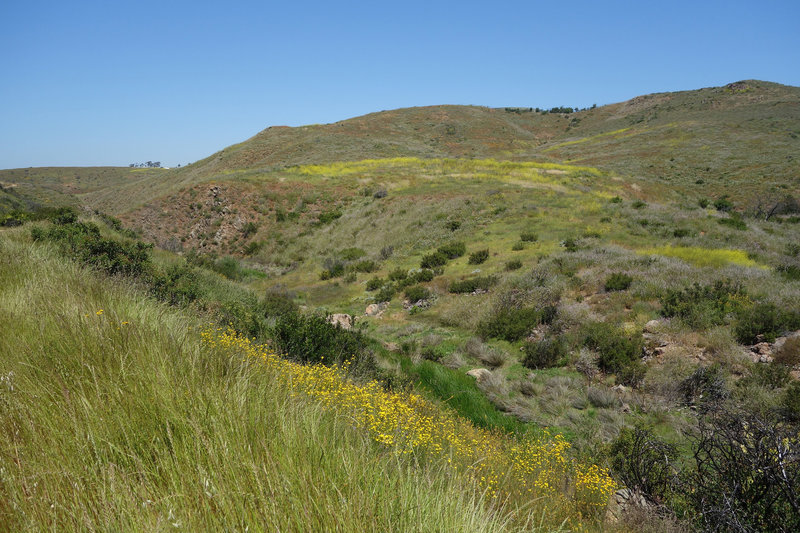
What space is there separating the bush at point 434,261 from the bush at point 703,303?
827 cm

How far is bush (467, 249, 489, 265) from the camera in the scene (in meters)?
15.4

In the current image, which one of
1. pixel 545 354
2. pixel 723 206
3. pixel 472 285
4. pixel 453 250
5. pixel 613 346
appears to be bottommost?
pixel 545 354

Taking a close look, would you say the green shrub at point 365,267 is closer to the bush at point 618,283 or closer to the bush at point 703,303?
the bush at point 618,283

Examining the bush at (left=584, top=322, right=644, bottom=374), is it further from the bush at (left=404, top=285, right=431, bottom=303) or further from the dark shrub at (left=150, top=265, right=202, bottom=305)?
the dark shrub at (left=150, top=265, right=202, bottom=305)

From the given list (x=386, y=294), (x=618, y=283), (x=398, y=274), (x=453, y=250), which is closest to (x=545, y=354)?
(x=618, y=283)

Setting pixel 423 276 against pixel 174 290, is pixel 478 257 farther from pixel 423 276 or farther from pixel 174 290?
pixel 174 290

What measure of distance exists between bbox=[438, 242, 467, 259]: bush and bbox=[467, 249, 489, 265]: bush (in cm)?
108

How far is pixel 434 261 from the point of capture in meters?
16.3

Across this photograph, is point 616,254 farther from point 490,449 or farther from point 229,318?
point 229,318

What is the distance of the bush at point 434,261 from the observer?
1614 cm

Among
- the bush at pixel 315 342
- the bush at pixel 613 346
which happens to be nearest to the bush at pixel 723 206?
the bush at pixel 613 346

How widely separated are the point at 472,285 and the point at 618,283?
4.24m

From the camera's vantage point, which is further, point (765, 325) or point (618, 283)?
point (618, 283)

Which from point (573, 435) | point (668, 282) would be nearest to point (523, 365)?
point (573, 435)
